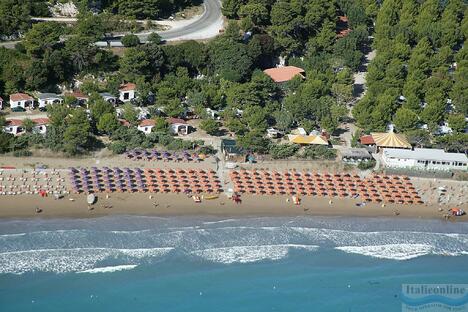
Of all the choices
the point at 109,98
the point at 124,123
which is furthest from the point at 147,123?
the point at 109,98

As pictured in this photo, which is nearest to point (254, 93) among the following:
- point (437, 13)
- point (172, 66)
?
point (172, 66)

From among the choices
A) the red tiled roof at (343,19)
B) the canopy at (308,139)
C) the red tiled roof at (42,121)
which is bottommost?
the canopy at (308,139)

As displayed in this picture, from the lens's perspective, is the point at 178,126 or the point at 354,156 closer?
the point at 354,156

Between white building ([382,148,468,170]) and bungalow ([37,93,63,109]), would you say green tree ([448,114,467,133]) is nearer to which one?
white building ([382,148,468,170])

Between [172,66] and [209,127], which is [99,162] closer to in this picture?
[209,127]

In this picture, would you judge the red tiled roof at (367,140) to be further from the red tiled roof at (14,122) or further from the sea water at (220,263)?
the red tiled roof at (14,122)

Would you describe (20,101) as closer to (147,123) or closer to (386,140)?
(147,123)

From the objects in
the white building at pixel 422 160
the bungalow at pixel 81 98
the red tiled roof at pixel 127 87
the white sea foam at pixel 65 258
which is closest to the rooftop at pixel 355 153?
the white building at pixel 422 160
